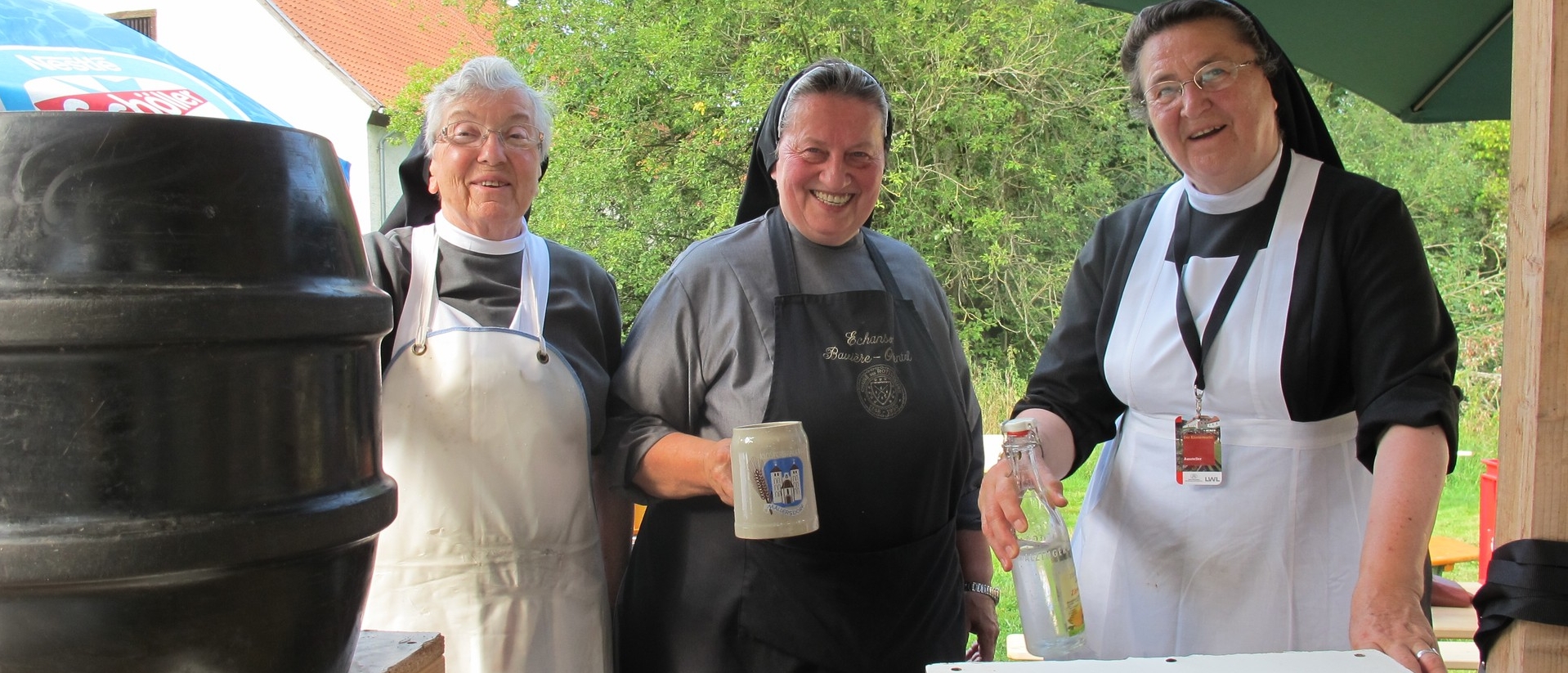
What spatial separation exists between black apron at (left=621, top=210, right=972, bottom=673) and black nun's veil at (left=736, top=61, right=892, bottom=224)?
0.23 metres

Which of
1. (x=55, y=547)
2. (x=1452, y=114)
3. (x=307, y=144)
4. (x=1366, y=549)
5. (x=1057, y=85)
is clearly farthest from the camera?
(x=1057, y=85)

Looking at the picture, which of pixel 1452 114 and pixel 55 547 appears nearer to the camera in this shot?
pixel 55 547

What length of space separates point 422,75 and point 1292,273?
10.7 m

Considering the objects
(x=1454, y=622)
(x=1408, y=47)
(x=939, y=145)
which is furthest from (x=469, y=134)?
(x=939, y=145)

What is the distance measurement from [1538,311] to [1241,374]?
0.68 meters

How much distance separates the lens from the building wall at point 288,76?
14328mm

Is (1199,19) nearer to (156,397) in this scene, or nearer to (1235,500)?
(1235,500)

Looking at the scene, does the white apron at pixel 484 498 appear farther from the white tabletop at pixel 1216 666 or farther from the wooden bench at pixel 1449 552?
the wooden bench at pixel 1449 552

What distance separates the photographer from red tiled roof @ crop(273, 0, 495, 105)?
1513 centimetres

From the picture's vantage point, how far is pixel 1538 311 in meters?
1.27

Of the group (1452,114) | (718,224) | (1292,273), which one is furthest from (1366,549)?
(718,224)

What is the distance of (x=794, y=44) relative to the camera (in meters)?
10.3

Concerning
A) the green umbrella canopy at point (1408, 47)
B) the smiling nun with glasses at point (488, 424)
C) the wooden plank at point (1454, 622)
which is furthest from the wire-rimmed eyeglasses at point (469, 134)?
the wooden plank at point (1454, 622)

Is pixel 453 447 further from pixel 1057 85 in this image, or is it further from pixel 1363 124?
pixel 1363 124
